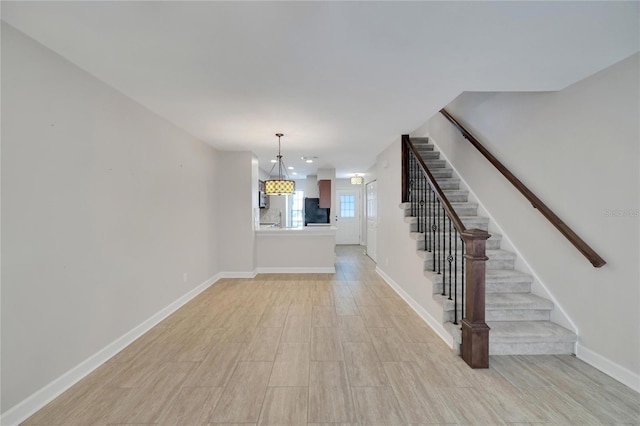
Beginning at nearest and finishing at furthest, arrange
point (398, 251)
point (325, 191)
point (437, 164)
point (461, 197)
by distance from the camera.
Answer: point (461, 197)
point (398, 251)
point (437, 164)
point (325, 191)

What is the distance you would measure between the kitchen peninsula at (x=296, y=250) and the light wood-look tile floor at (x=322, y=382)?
239 centimetres

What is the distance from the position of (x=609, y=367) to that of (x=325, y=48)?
3384mm

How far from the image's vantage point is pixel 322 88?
8.08ft

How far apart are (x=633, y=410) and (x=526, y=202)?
1.94 m

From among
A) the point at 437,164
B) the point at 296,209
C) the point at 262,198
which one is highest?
the point at 437,164

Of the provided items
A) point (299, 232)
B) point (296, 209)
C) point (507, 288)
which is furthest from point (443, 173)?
point (296, 209)

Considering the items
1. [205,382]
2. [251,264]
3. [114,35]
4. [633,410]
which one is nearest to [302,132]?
[114,35]

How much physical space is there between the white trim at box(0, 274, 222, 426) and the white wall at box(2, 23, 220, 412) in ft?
0.14

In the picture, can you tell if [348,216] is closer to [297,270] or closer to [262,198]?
[262,198]

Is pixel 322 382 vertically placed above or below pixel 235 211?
below

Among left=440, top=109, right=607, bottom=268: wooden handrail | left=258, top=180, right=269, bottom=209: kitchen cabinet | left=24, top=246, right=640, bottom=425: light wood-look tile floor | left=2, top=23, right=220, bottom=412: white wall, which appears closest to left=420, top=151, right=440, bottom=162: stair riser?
left=440, top=109, right=607, bottom=268: wooden handrail

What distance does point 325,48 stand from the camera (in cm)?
186

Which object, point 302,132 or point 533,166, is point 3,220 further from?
point 533,166

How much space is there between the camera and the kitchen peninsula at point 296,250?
5.57 metres
